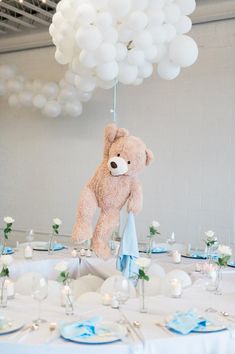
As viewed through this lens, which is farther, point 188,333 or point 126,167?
point 126,167

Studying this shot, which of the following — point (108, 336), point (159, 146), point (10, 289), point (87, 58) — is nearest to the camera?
point (108, 336)

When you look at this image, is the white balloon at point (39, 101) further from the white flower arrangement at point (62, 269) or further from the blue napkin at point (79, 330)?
the blue napkin at point (79, 330)

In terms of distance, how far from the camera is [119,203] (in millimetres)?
3014

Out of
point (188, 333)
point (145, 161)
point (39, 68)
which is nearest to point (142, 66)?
point (145, 161)

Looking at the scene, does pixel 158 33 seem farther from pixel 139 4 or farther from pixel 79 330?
pixel 79 330

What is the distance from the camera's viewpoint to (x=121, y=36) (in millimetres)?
3148

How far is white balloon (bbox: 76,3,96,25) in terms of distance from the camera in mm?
2992

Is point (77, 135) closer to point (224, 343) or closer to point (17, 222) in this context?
point (17, 222)

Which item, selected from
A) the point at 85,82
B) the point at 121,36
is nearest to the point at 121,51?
the point at 121,36

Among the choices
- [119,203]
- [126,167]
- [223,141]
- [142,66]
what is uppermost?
[142,66]

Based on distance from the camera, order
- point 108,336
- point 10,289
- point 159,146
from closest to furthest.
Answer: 1. point 108,336
2. point 10,289
3. point 159,146

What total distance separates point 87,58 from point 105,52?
5.8 inches

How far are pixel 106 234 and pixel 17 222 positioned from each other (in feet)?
12.0

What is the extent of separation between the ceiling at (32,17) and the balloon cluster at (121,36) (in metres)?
1.73
